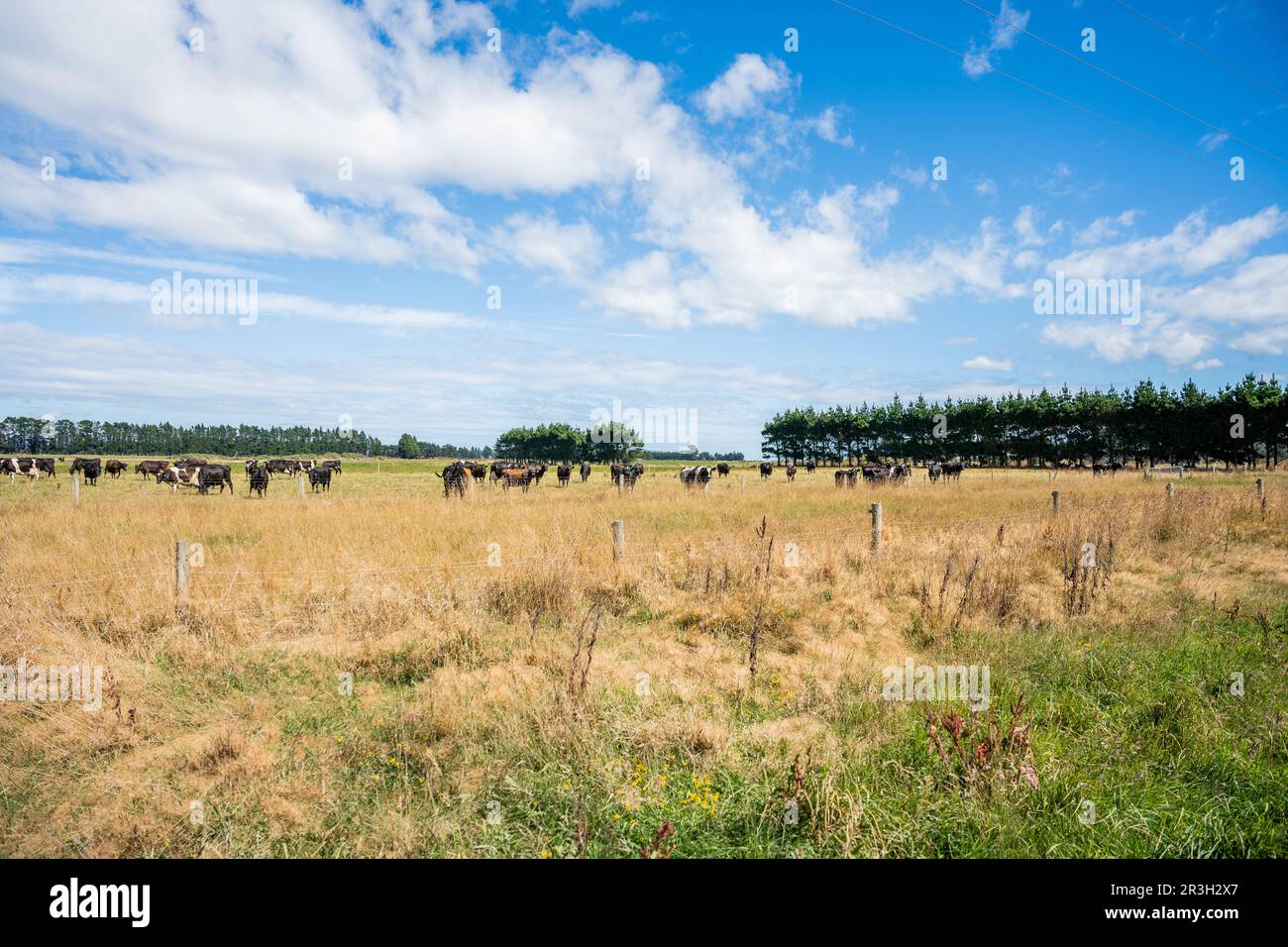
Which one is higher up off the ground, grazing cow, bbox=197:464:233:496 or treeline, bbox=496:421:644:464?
treeline, bbox=496:421:644:464

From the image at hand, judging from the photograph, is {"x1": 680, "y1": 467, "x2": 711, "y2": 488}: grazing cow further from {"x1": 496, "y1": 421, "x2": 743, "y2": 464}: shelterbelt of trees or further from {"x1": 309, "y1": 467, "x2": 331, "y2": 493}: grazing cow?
{"x1": 496, "y1": 421, "x2": 743, "y2": 464}: shelterbelt of trees

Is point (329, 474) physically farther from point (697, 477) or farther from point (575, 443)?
point (575, 443)

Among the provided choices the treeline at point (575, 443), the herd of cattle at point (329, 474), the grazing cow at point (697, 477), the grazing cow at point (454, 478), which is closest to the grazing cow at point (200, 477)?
the herd of cattle at point (329, 474)

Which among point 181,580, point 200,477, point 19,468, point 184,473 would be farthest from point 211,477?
point 181,580

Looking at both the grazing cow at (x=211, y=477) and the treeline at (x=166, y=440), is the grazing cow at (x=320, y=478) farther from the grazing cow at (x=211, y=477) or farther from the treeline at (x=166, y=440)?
the treeline at (x=166, y=440)

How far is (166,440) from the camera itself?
168 meters

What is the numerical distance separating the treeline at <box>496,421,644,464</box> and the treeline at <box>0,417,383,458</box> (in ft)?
213

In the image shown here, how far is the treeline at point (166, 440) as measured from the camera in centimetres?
14550

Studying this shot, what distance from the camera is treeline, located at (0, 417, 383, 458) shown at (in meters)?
146

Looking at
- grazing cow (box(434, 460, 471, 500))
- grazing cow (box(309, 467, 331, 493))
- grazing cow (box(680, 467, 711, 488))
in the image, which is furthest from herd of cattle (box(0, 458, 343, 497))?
grazing cow (box(680, 467, 711, 488))
